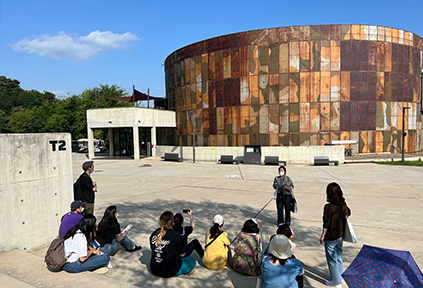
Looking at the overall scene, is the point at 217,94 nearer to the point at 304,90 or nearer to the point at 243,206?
the point at 304,90

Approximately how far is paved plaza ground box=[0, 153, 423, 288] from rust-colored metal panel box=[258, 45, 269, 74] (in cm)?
1274

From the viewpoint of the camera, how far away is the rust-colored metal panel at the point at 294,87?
26.6m

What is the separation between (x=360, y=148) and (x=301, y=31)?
1207 centimetres

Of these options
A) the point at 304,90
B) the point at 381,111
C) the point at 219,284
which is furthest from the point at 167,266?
the point at 381,111

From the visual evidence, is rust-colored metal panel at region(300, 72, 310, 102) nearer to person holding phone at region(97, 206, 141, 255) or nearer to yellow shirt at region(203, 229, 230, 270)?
yellow shirt at region(203, 229, 230, 270)

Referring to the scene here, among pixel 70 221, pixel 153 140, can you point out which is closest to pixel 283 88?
pixel 153 140

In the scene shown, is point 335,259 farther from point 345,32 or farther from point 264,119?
point 345,32

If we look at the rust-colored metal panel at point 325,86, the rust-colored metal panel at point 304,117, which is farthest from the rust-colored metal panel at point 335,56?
the rust-colored metal panel at point 304,117

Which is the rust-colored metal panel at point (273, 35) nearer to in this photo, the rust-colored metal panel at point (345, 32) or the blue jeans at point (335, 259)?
the rust-colored metal panel at point (345, 32)

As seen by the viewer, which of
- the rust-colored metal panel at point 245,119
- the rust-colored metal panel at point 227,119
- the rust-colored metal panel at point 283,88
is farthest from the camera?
the rust-colored metal panel at point 227,119

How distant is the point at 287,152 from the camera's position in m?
25.5

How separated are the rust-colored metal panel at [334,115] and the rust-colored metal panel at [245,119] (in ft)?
24.7

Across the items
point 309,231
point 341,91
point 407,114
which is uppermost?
point 341,91

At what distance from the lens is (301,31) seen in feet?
86.4
